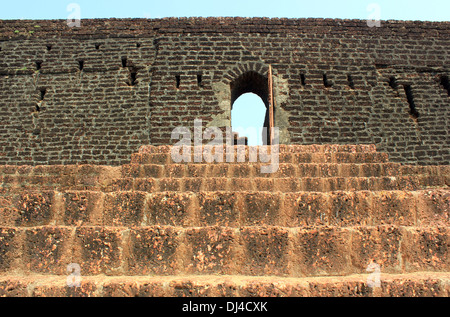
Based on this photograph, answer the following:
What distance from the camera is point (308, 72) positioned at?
8930 mm

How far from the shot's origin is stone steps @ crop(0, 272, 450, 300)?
2.06m

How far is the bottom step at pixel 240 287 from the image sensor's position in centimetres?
206

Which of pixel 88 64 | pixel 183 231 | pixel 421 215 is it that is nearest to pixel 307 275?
pixel 183 231

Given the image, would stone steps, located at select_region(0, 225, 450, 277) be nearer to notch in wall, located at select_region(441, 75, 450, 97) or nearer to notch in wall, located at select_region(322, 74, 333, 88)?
notch in wall, located at select_region(322, 74, 333, 88)

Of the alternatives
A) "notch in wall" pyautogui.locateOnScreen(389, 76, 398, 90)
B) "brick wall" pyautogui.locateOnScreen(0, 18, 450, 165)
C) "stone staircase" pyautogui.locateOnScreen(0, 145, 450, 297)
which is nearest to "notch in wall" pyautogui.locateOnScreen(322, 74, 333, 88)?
"brick wall" pyautogui.locateOnScreen(0, 18, 450, 165)

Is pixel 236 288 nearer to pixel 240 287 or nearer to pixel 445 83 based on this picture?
pixel 240 287

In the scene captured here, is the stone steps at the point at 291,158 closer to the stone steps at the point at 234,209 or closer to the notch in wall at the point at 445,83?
the stone steps at the point at 234,209

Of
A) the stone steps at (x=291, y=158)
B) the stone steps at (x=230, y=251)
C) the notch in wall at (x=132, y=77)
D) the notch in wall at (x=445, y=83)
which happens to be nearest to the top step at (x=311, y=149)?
the stone steps at (x=291, y=158)

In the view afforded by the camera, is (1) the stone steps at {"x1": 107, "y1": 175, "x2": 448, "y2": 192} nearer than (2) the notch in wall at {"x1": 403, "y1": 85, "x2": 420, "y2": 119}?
Yes

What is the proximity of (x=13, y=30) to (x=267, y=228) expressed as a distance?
33.6 feet

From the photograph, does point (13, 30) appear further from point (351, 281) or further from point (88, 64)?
point (351, 281)

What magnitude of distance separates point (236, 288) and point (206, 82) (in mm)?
7307

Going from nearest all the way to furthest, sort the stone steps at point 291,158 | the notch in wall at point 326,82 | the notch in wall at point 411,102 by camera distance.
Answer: the stone steps at point 291,158
the notch in wall at point 411,102
the notch in wall at point 326,82

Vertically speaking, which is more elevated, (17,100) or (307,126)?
(17,100)
